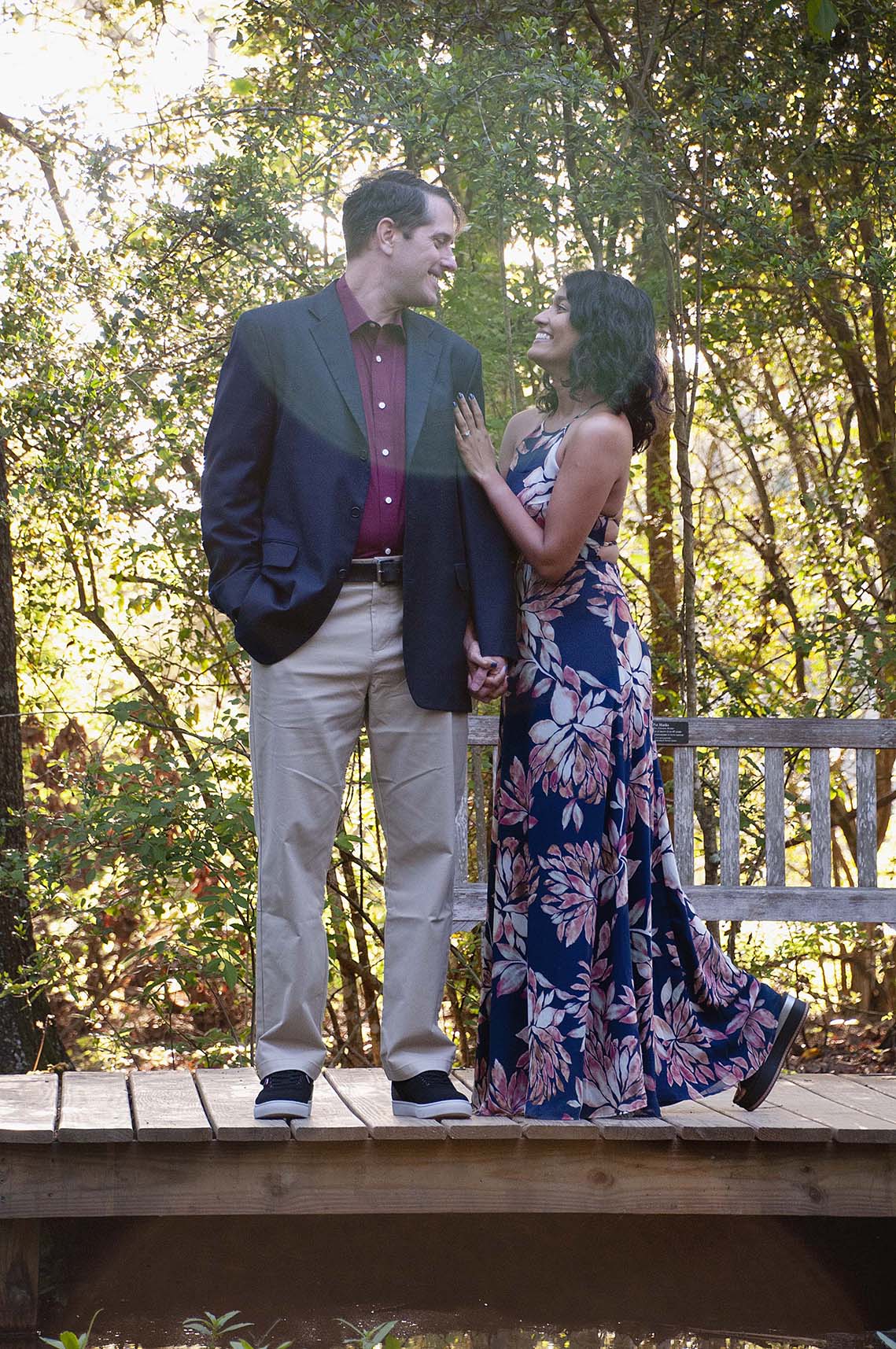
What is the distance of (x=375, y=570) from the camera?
2.79 m

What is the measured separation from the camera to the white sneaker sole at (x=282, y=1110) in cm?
274

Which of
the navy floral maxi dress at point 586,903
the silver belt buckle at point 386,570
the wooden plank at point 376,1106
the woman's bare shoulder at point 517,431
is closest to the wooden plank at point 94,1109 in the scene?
the wooden plank at point 376,1106

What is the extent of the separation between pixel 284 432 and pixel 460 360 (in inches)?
17.6

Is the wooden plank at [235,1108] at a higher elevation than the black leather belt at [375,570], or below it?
below

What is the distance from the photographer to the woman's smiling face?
119 inches

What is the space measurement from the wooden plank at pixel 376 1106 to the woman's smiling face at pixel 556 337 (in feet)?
5.35

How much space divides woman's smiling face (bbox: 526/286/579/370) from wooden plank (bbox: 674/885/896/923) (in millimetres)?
1599

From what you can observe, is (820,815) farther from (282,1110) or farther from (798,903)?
(282,1110)

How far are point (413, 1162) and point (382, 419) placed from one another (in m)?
1.50

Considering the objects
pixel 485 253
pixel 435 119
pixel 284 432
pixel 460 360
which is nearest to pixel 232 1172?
pixel 284 432

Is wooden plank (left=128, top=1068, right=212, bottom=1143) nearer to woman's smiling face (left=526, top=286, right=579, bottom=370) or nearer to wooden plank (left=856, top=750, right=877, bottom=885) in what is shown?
woman's smiling face (left=526, top=286, right=579, bottom=370)

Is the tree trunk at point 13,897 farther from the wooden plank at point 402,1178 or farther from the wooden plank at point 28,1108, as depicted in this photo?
the wooden plank at point 402,1178

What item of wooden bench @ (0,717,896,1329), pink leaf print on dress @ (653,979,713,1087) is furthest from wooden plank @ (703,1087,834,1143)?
pink leaf print on dress @ (653,979,713,1087)

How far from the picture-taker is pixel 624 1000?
292cm
